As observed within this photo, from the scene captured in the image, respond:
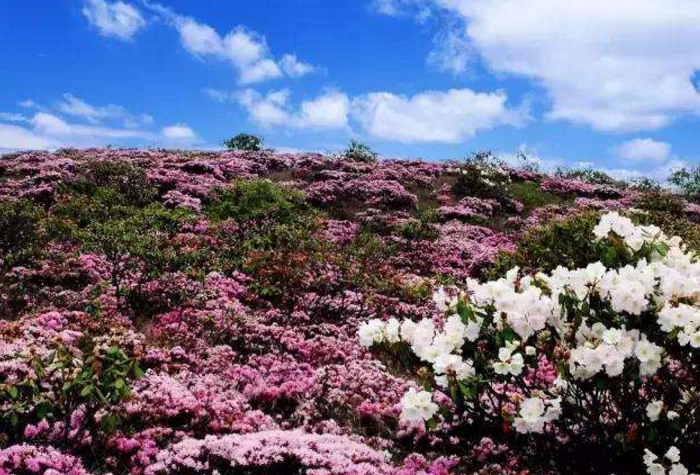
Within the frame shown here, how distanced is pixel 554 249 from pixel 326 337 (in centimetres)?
540

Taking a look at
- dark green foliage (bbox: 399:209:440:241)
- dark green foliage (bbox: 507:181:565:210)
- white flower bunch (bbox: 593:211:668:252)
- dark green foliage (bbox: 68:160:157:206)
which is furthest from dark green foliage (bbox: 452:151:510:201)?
white flower bunch (bbox: 593:211:668:252)

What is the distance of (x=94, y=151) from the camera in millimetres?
35250

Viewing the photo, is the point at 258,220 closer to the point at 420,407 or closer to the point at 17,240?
the point at 17,240

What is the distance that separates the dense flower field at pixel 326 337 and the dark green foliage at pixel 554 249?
0.05m

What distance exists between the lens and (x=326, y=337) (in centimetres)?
1181

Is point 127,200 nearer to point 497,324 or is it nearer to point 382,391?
point 382,391

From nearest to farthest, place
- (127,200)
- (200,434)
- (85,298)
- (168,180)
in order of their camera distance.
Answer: (200,434) → (85,298) → (127,200) → (168,180)

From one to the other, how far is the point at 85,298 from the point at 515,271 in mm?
9140

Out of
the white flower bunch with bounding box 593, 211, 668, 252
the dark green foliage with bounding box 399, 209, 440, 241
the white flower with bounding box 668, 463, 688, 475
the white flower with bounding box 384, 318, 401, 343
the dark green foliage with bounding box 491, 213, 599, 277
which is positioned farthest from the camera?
the dark green foliage with bounding box 399, 209, 440, 241

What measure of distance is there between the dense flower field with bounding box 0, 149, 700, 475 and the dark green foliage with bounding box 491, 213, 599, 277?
5 cm

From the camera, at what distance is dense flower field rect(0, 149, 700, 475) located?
534 centimetres

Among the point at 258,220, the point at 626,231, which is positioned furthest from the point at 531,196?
the point at 626,231

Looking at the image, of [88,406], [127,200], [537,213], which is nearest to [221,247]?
[127,200]

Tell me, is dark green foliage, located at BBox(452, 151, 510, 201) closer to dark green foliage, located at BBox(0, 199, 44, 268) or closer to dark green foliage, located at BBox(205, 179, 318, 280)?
dark green foliage, located at BBox(205, 179, 318, 280)
